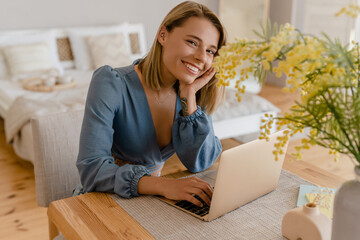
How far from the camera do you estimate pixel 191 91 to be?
133cm

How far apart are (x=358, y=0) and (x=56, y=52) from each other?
356 cm

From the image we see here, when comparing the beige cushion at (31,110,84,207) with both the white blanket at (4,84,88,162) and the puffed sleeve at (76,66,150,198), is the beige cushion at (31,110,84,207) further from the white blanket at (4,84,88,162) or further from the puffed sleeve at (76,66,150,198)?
the white blanket at (4,84,88,162)

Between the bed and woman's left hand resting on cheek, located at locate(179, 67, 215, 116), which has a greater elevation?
woman's left hand resting on cheek, located at locate(179, 67, 215, 116)

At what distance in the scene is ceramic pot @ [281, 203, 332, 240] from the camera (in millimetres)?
786

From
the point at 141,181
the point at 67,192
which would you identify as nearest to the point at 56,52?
the point at 67,192

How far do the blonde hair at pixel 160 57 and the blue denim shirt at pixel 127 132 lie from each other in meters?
0.05

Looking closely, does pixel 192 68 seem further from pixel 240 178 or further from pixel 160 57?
pixel 240 178

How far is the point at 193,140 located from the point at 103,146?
0.95 feet

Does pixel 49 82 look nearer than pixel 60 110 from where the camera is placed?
No

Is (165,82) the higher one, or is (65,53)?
(165,82)

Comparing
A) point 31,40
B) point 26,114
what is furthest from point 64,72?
point 26,114

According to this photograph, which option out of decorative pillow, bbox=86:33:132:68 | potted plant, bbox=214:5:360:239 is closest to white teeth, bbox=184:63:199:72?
potted plant, bbox=214:5:360:239

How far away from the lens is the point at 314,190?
3.56 ft

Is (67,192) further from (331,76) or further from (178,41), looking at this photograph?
(331,76)
